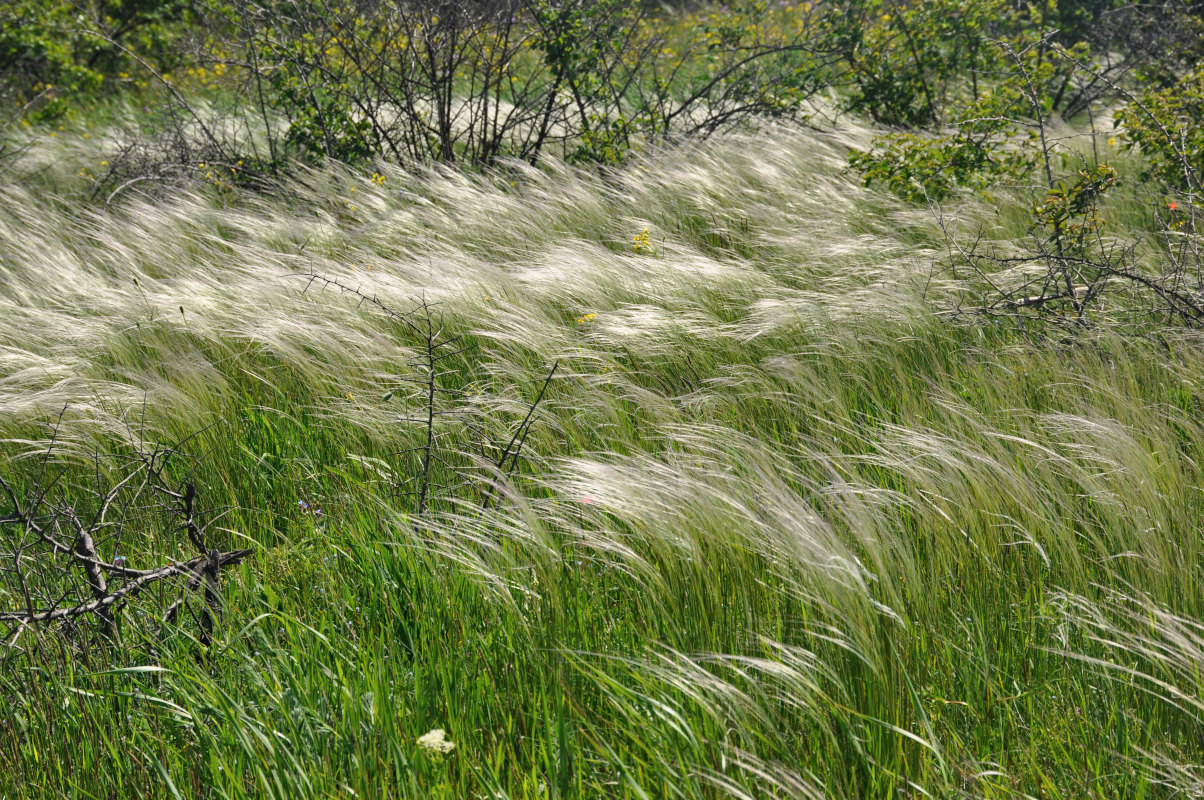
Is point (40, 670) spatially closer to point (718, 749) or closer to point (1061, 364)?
point (718, 749)

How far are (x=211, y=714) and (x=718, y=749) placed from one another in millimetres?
829

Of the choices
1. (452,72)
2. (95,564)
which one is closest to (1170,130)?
(452,72)

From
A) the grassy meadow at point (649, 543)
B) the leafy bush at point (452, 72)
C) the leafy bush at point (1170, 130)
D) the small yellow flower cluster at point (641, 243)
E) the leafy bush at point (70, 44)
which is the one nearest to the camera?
the grassy meadow at point (649, 543)

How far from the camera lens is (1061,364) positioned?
2.59m

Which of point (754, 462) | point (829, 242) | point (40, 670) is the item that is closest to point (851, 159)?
point (829, 242)

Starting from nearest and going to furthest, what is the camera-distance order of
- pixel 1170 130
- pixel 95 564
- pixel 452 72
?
pixel 95 564, pixel 1170 130, pixel 452 72

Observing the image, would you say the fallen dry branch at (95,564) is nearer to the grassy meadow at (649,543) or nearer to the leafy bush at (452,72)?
the grassy meadow at (649,543)

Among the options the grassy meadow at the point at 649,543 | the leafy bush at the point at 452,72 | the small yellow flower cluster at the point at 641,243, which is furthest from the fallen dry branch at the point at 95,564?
the leafy bush at the point at 452,72

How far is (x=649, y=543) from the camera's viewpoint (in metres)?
1.75

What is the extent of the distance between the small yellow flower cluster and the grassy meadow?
30 centimetres

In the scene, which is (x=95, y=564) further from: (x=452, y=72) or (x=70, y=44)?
(x=70, y=44)

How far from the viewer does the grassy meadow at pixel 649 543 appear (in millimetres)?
1341

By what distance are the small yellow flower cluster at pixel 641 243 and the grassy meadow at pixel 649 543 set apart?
30cm

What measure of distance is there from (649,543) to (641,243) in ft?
7.83
